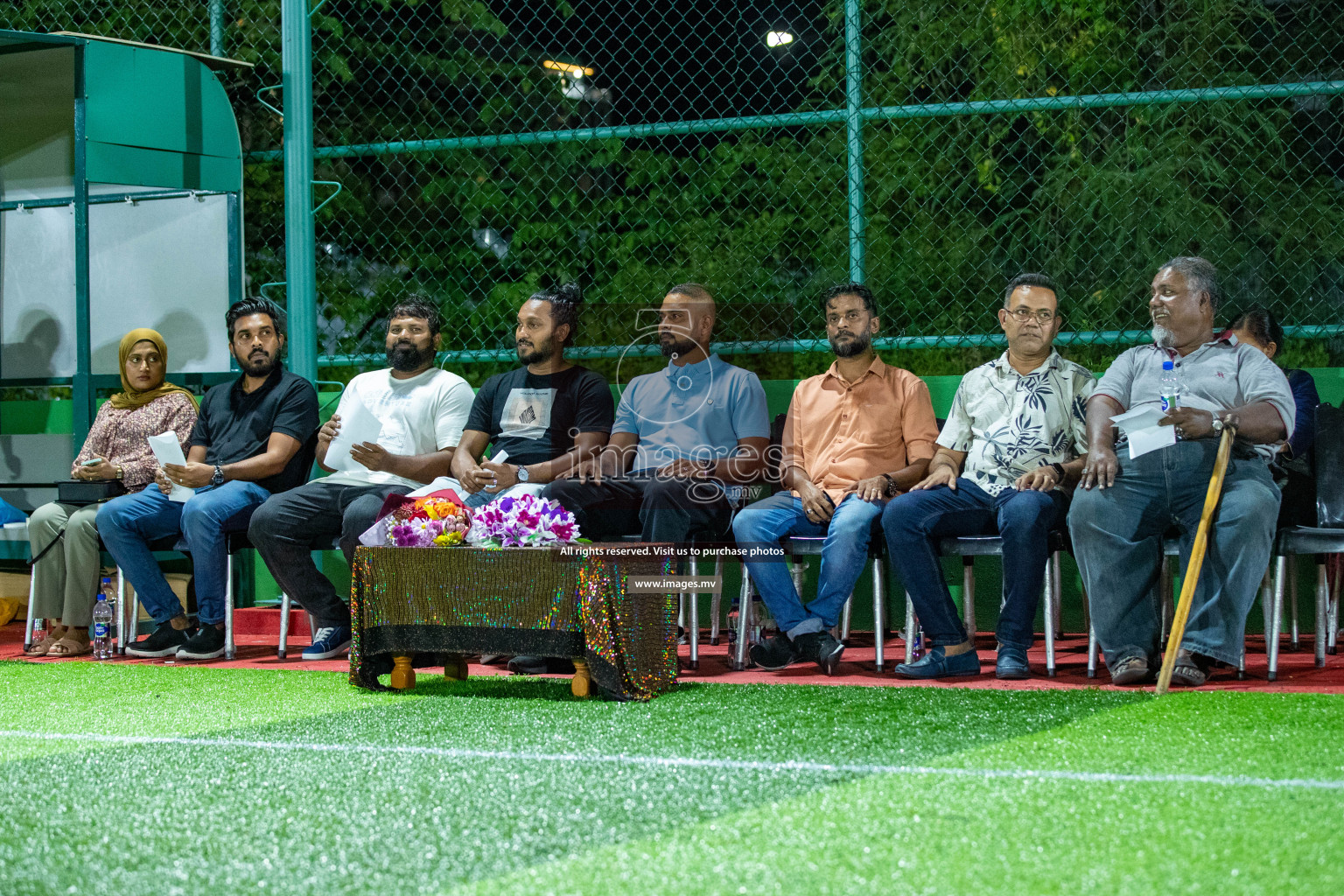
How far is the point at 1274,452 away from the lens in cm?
466

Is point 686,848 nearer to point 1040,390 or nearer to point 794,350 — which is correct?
point 1040,390

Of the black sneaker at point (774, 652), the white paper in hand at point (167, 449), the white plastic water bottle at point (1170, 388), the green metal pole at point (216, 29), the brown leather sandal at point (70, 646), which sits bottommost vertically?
the brown leather sandal at point (70, 646)

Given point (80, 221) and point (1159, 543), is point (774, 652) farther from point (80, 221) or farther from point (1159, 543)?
point (80, 221)

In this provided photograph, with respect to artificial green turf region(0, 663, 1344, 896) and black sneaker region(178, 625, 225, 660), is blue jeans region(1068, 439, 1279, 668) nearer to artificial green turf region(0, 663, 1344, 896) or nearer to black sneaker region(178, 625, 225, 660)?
artificial green turf region(0, 663, 1344, 896)

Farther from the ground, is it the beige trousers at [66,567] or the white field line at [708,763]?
the beige trousers at [66,567]

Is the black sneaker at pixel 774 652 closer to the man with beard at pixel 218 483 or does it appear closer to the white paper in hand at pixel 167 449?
the man with beard at pixel 218 483

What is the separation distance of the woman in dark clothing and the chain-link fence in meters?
0.44

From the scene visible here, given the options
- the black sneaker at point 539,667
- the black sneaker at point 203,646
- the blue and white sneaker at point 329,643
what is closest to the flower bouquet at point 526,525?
the black sneaker at point 539,667

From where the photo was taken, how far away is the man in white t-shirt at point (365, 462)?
5598mm

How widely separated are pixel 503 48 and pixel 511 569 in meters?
4.07

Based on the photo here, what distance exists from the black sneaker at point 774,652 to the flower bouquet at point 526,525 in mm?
948

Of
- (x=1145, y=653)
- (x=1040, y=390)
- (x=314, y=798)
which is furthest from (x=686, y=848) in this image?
(x=1040, y=390)

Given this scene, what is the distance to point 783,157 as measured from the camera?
6492 millimetres

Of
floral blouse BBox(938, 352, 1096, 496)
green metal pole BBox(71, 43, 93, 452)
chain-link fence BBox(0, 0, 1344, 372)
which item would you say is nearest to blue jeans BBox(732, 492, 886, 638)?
floral blouse BBox(938, 352, 1096, 496)
